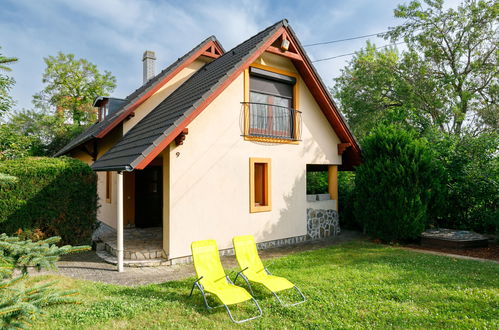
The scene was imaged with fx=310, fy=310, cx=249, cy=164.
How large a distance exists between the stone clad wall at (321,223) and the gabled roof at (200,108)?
2.58m

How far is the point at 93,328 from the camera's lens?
424cm

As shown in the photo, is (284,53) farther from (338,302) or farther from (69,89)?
(69,89)

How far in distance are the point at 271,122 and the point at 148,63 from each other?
9048 millimetres

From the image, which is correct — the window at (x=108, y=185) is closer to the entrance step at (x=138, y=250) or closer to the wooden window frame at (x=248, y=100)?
the entrance step at (x=138, y=250)

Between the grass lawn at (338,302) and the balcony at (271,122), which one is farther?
the balcony at (271,122)

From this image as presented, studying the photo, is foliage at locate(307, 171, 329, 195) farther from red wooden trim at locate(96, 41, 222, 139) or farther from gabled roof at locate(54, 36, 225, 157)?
red wooden trim at locate(96, 41, 222, 139)

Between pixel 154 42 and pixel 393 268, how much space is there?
581 inches

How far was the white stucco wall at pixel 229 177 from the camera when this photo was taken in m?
7.99

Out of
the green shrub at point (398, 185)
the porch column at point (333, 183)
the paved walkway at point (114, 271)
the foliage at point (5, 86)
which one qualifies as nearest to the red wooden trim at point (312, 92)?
the porch column at point (333, 183)

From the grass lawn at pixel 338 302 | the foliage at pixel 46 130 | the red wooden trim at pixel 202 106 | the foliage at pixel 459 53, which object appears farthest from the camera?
the foliage at pixel 46 130

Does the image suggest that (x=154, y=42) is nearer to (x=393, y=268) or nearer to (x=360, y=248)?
(x=360, y=248)

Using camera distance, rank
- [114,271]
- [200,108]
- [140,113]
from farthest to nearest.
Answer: [140,113] → [200,108] → [114,271]

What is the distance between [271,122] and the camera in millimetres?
10219

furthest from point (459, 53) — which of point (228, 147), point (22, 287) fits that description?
point (22, 287)
